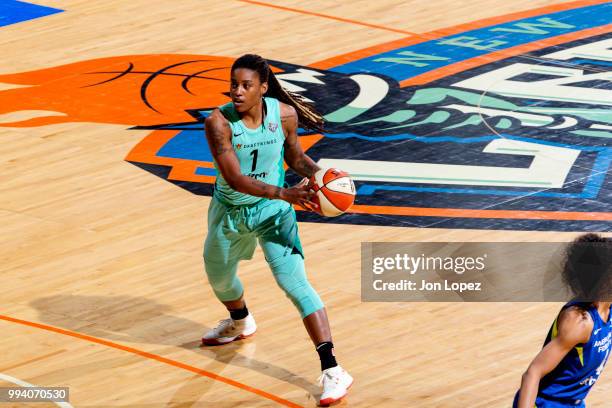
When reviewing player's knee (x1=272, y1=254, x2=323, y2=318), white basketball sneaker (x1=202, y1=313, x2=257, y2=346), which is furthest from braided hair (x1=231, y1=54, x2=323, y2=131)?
white basketball sneaker (x1=202, y1=313, x2=257, y2=346)

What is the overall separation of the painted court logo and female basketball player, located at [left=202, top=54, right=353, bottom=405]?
3.13m

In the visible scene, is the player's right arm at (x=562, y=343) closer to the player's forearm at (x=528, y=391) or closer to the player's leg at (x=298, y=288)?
the player's forearm at (x=528, y=391)

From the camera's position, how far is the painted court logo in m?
12.6

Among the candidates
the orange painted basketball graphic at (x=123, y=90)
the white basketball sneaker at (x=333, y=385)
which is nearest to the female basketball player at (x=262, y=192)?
the white basketball sneaker at (x=333, y=385)

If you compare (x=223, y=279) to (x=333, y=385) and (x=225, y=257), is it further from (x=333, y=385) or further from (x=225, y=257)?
(x=333, y=385)

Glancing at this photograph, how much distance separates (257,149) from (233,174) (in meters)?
0.32

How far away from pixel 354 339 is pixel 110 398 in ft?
6.31

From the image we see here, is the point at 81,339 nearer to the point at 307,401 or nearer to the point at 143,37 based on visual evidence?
the point at 307,401

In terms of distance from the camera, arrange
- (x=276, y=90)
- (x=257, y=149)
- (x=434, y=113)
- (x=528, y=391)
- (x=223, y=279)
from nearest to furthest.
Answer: (x=528, y=391) → (x=257, y=149) → (x=276, y=90) → (x=223, y=279) → (x=434, y=113)

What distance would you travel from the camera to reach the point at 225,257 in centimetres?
927

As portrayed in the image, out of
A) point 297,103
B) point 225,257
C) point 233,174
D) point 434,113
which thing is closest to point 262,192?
point 233,174

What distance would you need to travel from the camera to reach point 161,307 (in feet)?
34.7

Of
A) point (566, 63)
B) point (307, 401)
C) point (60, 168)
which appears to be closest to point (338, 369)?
point (307, 401)

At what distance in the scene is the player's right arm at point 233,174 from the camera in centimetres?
857
